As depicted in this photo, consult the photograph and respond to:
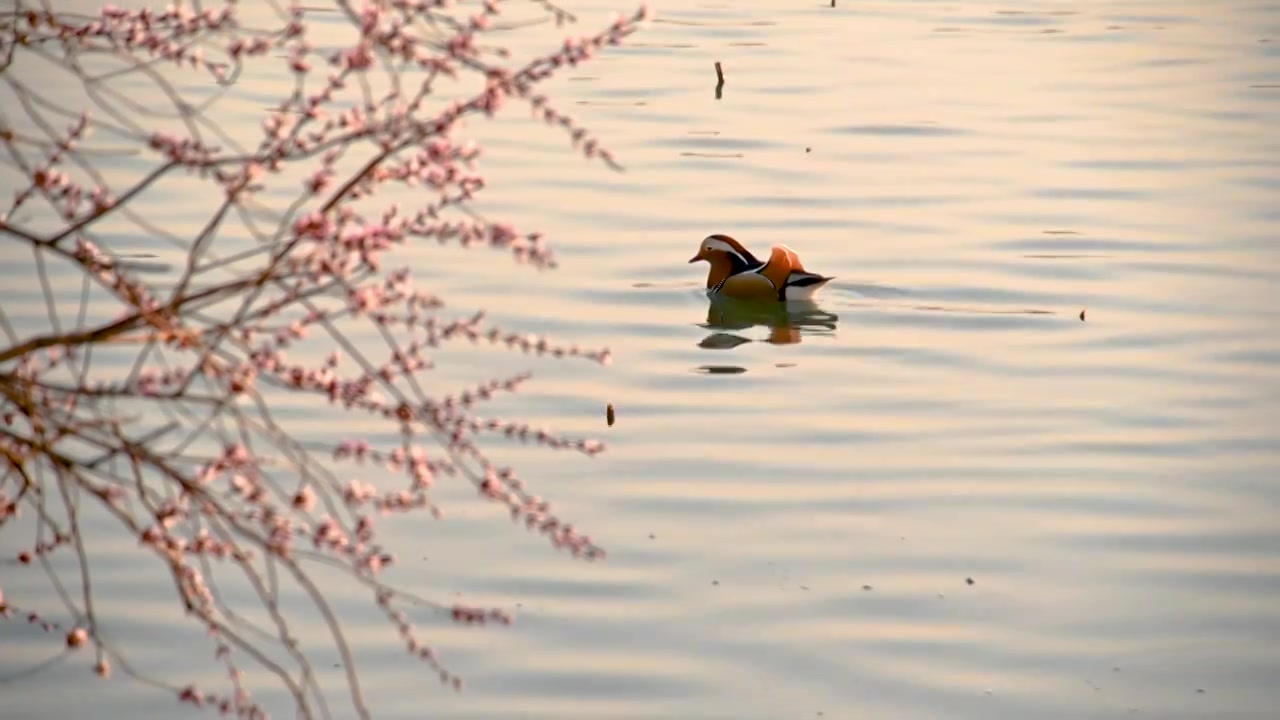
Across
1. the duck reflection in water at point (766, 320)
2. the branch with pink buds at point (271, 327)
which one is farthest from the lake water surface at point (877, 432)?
the branch with pink buds at point (271, 327)

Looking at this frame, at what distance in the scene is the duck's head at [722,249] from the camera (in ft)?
40.4

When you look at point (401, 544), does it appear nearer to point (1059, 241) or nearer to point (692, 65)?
point (1059, 241)

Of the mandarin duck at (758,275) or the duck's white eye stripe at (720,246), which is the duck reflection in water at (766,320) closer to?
the mandarin duck at (758,275)

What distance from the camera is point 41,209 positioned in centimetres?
1355

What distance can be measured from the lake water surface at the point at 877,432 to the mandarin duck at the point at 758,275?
17 cm

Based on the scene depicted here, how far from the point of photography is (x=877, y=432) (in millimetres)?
9688

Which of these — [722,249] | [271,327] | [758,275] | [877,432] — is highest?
[271,327]

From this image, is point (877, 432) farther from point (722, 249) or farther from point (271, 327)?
point (271, 327)

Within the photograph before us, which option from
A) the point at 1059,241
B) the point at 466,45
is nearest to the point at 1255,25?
the point at 1059,241

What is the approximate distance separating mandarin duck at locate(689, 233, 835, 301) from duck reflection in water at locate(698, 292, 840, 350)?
0.17 ft

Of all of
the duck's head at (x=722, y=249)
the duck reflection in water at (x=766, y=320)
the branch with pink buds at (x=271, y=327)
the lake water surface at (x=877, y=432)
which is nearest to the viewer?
the branch with pink buds at (x=271, y=327)

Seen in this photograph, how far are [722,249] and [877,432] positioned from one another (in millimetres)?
2909

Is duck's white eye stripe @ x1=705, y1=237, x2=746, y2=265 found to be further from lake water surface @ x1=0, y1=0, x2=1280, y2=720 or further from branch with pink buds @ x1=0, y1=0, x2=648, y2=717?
branch with pink buds @ x1=0, y1=0, x2=648, y2=717

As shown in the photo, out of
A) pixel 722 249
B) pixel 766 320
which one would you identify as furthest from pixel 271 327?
pixel 722 249
